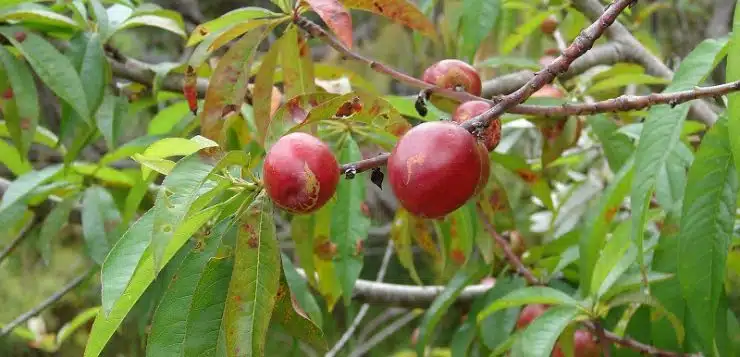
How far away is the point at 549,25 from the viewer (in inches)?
75.0

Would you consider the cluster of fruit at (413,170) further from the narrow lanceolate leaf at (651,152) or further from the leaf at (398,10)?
the leaf at (398,10)

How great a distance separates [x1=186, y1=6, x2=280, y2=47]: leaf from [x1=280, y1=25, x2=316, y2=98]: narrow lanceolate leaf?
45 mm

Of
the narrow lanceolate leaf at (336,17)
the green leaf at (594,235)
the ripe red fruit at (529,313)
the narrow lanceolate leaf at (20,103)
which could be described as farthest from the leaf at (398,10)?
the narrow lanceolate leaf at (20,103)

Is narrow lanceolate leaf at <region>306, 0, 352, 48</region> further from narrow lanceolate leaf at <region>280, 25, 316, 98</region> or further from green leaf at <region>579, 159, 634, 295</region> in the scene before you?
green leaf at <region>579, 159, 634, 295</region>

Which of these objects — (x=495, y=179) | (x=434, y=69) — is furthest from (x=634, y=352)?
(x=434, y=69)

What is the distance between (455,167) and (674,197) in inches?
24.2

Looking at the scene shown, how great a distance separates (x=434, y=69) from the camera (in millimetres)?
990

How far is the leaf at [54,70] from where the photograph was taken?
1.23 m

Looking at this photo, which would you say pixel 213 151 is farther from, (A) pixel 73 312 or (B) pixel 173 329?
(A) pixel 73 312

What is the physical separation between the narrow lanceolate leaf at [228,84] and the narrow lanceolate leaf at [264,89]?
0.11ft

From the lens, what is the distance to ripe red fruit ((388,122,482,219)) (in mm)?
660

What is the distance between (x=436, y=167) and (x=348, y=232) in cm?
60

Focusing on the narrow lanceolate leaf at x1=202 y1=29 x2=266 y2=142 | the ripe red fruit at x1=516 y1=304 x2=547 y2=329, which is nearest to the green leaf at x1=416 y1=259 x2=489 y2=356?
the ripe red fruit at x1=516 y1=304 x2=547 y2=329

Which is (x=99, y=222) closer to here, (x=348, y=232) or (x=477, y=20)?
(x=348, y=232)
